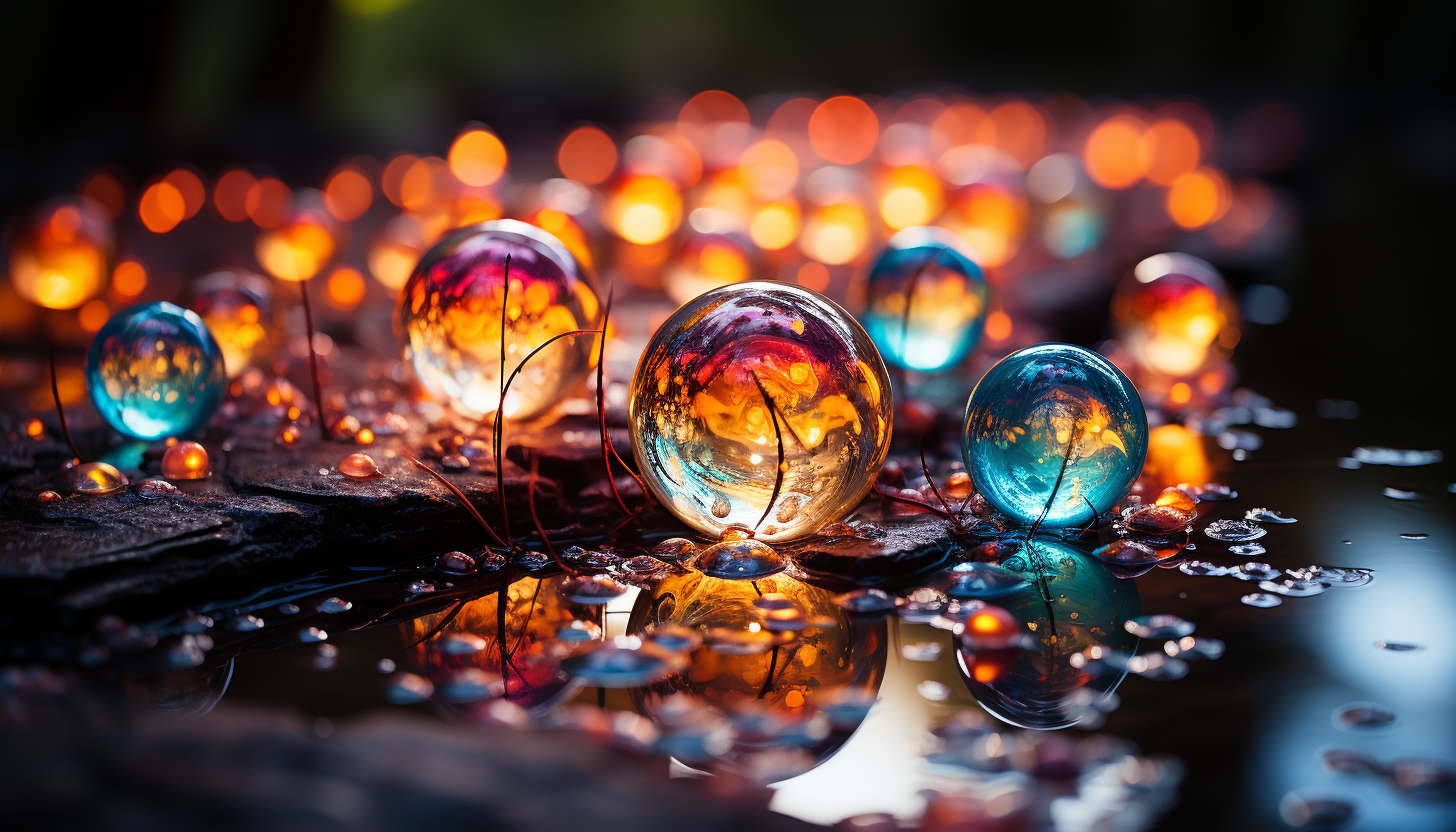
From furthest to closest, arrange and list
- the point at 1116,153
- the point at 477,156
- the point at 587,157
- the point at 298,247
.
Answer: the point at 1116,153
the point at 587,157
the point at 477,156
the point at 298,247

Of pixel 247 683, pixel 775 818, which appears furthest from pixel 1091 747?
pixel 247 683

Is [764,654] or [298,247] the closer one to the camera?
[764,654]

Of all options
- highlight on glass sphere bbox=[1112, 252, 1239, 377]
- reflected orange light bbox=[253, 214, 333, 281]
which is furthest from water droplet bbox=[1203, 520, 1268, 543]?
reflected orange light bbox=[253, 214, 333, 281]

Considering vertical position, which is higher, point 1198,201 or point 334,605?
point 1198,201

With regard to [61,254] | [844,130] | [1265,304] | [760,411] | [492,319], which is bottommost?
[1265,304]

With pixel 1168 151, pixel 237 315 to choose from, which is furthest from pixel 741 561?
pixel 1168 151

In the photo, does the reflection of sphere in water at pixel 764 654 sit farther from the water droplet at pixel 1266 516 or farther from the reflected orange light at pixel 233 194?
the reflected orange light at pixel 233 194

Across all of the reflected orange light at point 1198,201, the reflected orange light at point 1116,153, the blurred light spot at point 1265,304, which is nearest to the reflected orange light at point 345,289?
the blurred light spot at point 1265,304

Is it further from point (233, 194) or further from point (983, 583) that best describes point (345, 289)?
point (983, 583)
